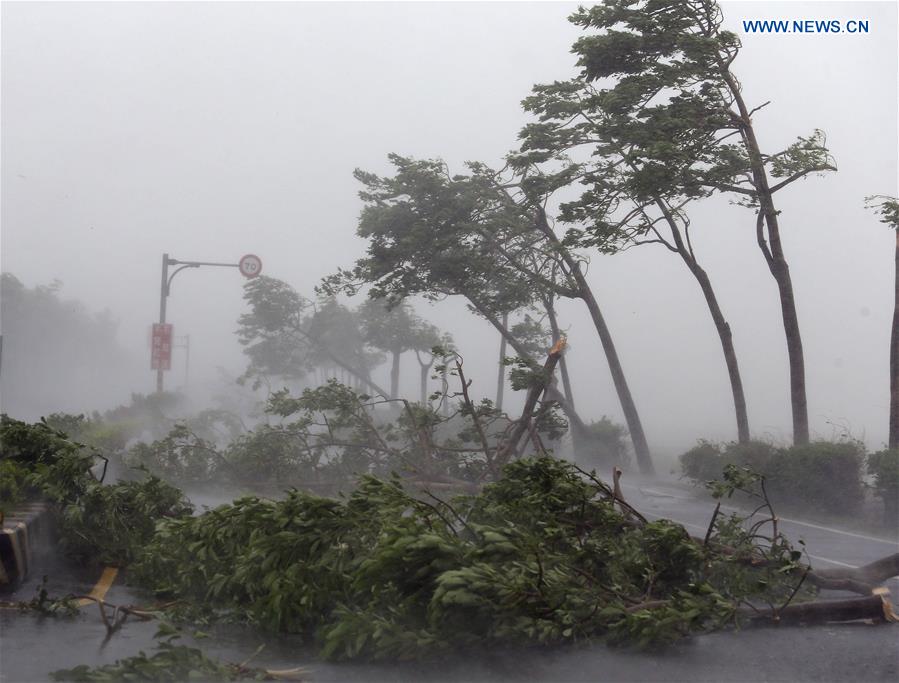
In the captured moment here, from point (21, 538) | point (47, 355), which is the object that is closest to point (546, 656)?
point (21, 538)

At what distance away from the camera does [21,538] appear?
246 inches

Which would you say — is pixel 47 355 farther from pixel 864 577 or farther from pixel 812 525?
pixel 864 577

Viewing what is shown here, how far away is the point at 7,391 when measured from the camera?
19.2 metres

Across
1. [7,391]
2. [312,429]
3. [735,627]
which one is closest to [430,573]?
[735,627]

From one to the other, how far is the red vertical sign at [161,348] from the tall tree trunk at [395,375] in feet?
15.5

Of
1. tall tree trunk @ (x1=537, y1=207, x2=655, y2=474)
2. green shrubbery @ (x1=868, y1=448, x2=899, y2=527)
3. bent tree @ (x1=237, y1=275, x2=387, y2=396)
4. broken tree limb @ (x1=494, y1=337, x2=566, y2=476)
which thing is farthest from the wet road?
bent tree @ (x1=237, y1=275, x2=387, y2=396)

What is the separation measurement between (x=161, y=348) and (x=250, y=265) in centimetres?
497

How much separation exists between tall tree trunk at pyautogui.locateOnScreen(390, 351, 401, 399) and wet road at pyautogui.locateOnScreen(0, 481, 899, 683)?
8.71 meters

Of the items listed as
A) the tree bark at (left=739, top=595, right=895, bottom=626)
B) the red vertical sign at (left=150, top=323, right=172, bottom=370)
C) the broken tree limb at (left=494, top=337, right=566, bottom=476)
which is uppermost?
the red vertical sign at (left=150, top=323, right=172, bottom=370)

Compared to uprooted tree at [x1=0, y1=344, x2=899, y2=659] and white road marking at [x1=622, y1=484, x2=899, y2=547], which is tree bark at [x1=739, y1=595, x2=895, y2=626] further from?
white road marking at [x1=622, y1=484, x2=899, y2=547]

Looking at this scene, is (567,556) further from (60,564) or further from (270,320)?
(270,320)

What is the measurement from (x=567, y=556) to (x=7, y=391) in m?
17.3

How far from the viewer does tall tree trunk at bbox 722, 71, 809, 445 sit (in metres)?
13.9

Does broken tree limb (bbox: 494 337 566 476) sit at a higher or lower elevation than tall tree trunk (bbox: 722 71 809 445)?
lower
